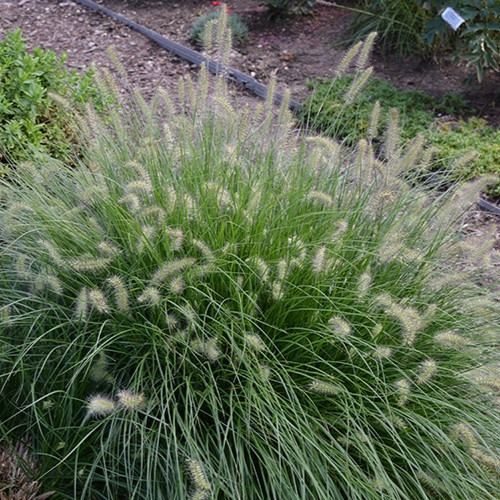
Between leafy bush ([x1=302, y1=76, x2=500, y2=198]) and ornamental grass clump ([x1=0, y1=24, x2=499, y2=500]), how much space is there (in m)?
2.30

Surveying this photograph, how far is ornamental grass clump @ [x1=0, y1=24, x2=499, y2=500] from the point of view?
242 centimetres

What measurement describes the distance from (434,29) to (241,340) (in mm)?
4764

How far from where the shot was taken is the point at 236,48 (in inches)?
304

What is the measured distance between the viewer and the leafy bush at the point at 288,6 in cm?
801

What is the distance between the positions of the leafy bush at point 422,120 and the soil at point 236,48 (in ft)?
1.08

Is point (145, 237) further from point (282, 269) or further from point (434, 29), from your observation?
point (434, 29)

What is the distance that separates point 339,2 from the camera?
345 inches

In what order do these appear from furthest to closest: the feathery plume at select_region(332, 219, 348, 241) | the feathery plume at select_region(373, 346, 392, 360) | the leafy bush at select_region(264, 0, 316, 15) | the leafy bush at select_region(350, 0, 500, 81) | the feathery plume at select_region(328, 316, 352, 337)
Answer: the leafy bush at select_region(264, 0, 316, 15) → the leafy bush at select_region(350, 0, 500, 81) → the feathery plume at select_region(332, 219, 348, 241) → the feathery plume at select_region(373, 346, 392, 360) → the feathery plume at select_region(328, 316, 352, 337)

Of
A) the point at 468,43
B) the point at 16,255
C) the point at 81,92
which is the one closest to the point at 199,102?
the point at 16,255

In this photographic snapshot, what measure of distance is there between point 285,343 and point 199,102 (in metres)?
1.28

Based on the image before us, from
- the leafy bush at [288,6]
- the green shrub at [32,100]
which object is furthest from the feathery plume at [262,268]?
the leafy bush at [288,6]

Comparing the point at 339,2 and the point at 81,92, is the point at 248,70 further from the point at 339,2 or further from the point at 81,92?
the point at 81,92

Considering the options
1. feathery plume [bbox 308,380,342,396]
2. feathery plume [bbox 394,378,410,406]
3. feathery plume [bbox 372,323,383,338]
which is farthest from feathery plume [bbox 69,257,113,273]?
feathery plume [bbox 394,378,410,406]

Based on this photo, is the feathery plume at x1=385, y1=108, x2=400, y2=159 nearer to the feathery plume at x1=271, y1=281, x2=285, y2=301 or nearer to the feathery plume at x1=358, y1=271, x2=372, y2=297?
the feathery plume at x1=358, y1=271, x2=372, y2=297
